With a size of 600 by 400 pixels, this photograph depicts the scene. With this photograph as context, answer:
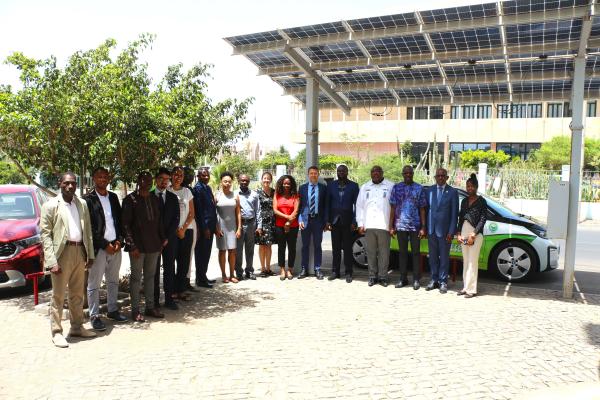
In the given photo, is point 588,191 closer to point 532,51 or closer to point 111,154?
point 532,51

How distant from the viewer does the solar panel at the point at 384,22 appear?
8094 millimetres

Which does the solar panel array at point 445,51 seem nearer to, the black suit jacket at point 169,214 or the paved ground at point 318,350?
the black suit jacket at point 169,214

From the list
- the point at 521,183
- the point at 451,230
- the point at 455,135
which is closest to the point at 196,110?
the point at 451,230

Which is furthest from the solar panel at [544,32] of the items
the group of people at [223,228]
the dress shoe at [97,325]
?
the dress shoe at [97,325]

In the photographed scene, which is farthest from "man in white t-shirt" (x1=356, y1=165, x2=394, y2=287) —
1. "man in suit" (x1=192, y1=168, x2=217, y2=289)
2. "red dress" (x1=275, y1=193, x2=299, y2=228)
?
"man in suit" (x1=192, y1=168, x2=217, y2=289)

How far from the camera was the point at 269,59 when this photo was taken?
10.1 metres

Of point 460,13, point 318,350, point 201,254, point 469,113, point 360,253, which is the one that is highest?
point 469,113

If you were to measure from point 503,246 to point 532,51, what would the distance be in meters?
3.42

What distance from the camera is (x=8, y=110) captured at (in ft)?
20.7

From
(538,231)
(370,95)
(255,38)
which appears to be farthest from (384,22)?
(538,231)

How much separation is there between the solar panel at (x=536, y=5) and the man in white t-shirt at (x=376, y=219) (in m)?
3.17

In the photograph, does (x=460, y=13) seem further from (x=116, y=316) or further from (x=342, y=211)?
(x=116, y=316)

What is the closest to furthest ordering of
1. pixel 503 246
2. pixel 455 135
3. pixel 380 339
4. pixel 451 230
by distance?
pixel 380 339 → pixel 451 230 → pixel 503 246 → pixel 455 135

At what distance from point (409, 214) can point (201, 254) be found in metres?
3.51
